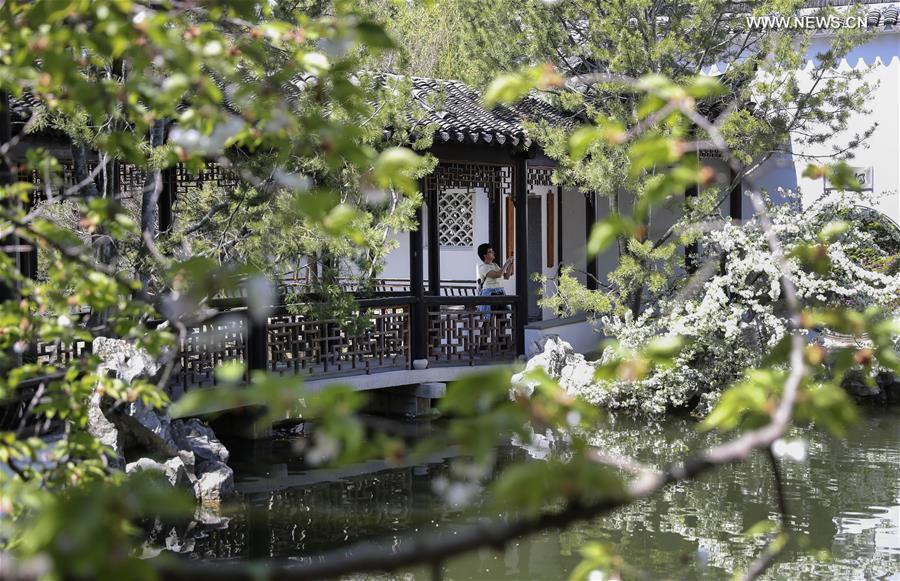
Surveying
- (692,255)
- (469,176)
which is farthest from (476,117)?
(692,255)

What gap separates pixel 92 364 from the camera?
2619mm

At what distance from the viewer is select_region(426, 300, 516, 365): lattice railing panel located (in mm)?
11797

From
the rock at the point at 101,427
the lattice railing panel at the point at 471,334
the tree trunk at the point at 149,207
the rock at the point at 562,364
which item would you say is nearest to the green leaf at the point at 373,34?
the tree trunk at the point at 149,207

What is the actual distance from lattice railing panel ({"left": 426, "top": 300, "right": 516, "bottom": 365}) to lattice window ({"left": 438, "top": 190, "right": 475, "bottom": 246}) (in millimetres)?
3194

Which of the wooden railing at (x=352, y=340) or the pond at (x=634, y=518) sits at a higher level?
the wooden railing at (x=352, y=340)

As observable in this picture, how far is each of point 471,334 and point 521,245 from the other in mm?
1259

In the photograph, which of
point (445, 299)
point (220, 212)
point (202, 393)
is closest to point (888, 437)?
point (445, 299)

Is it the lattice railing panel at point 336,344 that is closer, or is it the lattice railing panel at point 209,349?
the lattice railing panel at point 209,349

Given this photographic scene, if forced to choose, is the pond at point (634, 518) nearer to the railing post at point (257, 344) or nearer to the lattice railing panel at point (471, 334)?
the railing post at point (257, 344)

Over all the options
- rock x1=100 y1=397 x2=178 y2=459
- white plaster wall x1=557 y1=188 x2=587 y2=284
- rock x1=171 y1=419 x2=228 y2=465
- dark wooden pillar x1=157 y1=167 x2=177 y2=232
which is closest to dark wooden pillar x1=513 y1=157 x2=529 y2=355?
white plaster wall x1=557 y1=188 x2=587 y2=284

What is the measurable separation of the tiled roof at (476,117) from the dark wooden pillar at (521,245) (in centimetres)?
52

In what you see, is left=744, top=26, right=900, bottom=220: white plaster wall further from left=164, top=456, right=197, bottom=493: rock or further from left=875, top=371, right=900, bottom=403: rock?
left=164, top=456, right=197, bottom=493: rock

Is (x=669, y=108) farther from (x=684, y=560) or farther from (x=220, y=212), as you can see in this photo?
(x=220, y=212)

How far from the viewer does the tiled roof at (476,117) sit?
439 inches
